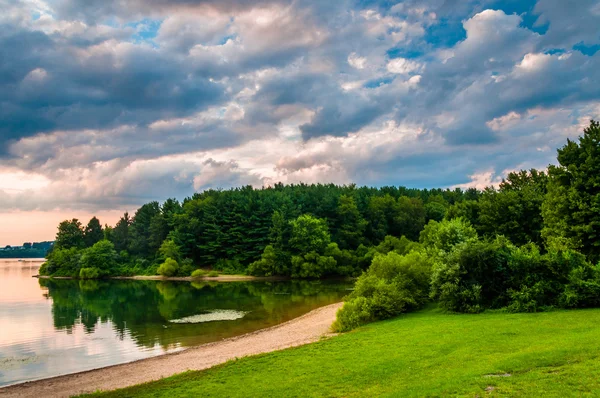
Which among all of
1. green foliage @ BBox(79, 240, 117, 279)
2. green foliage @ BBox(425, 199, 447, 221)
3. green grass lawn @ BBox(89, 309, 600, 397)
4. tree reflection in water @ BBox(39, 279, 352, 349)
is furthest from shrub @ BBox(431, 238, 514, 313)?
green foliage @ BBox(79, 240, 117, 279)

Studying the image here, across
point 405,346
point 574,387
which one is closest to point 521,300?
point 405,346

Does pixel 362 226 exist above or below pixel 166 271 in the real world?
above

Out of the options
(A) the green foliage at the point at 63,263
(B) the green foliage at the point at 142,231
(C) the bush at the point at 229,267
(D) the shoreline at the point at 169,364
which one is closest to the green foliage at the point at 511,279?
(D) the shoreline at the point at 169,364

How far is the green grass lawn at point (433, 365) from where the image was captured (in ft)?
38.1

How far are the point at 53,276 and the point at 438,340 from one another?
356 ft

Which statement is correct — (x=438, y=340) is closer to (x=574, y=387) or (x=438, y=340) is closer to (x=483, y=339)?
(x=483, y=339)

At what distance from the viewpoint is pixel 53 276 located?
10294 centimetres

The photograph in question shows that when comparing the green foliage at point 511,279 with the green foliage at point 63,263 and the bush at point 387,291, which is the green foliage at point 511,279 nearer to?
the bush at point 387,291

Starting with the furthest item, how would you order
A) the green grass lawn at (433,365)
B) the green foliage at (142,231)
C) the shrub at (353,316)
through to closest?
the green foliage at (142,231) → the shrub at (353,316) → the green grass lawn at (433,365)

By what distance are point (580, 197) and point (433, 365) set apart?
2566cm

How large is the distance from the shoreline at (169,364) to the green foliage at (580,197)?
2079cm

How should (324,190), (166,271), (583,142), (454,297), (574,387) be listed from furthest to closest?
(324,190), (166,271), (583,142), (454,297), (574,387)

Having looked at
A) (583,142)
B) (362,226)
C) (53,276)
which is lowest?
(53,276)

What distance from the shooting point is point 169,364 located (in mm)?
21938
